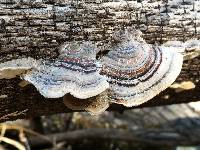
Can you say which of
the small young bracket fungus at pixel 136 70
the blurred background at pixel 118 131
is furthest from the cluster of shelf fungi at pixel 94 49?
the blurred background at pixel 118 131

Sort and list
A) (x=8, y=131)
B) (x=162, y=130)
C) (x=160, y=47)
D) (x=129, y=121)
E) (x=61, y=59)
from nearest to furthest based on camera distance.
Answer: (x=61, y=59), (x=160, y=47), (x=8, y=131), (x=162, y=130), (x=129, y=121)

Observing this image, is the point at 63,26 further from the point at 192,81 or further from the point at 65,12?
the point at 192,81

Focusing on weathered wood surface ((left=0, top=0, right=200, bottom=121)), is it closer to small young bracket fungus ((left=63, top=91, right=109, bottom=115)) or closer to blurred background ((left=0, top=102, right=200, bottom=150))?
small young bracket fungus ((left=63, top=91, right=109, bottom=115))

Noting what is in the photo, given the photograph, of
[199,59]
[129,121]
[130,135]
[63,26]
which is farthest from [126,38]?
[129,121]

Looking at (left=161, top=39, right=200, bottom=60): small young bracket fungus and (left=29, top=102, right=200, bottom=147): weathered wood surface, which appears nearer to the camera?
(left=161, top=39, right=200, bottom=60): small young bracket fungus

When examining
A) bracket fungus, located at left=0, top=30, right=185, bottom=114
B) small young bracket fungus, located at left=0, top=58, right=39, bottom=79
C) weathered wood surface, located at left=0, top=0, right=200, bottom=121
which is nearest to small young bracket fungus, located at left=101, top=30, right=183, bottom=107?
bracket fungus, located at left=0, top=30, right=185, bottom=114

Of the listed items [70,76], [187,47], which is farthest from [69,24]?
[187,47]

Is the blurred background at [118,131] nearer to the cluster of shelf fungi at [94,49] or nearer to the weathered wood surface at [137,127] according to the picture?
the weathered wood surface at [137,127]
